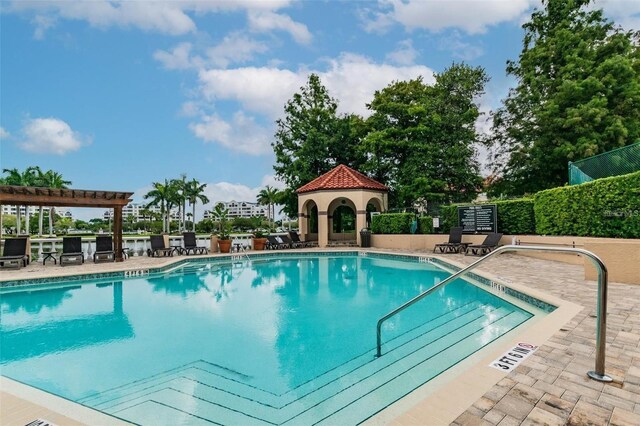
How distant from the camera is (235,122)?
25078mm

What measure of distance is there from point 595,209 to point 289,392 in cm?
1248

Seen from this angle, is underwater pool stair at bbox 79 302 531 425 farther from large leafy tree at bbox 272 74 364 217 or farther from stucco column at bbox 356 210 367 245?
large leafy tree at bbox 272 74 364 217

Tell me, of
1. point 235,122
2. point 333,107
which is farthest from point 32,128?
point 333,107

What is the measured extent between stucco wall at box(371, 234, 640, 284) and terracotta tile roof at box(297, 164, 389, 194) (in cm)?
368

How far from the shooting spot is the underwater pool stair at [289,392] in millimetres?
3629

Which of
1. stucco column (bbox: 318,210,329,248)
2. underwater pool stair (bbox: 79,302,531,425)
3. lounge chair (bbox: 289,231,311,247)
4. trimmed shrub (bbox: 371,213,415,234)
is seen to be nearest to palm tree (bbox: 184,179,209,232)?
lounge chair (bbox: 289,231,311,247)

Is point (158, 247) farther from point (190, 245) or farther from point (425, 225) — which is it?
point (425, 225)

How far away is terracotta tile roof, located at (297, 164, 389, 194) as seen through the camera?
22.5m

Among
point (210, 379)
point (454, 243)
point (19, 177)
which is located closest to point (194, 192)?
point (19, 177)

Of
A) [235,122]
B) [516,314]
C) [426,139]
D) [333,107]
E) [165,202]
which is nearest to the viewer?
[516,314]

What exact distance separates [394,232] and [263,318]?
49.7 feet

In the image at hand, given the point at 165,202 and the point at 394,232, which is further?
the point at 165,202

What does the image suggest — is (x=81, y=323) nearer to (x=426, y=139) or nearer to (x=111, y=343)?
(x=111, y=343)

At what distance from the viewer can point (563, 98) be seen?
61.7 feet
